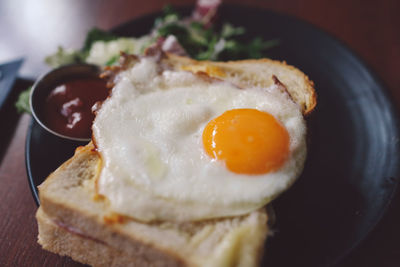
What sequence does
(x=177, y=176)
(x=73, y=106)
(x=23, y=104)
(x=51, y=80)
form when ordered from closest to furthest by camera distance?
(x=177, y=176), (x=73, y=106), (x=51, y=80), (x=23, y=104)

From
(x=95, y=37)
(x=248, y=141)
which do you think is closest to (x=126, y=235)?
(x=248, y=141)

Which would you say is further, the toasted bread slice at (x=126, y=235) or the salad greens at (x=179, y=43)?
the salad greens at (x=179, y=43)

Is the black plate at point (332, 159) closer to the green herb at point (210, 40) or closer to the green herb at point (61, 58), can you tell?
Answer: the green herb at point (210, 40)

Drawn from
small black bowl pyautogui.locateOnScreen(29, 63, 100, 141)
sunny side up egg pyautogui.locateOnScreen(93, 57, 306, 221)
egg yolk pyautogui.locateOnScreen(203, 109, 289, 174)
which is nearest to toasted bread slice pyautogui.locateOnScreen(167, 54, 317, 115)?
sunny side up egg pyautogui.locateOnScreen(93, 57, 306, 221)

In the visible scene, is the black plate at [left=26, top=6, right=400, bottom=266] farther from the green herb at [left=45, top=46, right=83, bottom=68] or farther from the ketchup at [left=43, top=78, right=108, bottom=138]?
the green herb at [left=45, top=46, right=83, bottom=68]

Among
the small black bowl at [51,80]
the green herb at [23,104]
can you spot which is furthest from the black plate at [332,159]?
the green herb at [23,104]

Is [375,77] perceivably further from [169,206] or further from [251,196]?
[169,206]

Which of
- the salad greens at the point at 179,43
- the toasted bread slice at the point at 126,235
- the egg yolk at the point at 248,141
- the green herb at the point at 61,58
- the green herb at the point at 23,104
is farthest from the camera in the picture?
the green herb at the point at 61,58

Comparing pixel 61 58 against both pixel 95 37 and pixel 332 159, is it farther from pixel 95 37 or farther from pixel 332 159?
pixel 332 159
